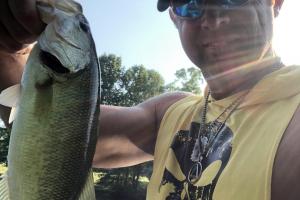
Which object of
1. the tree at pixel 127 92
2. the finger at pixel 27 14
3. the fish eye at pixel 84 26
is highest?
the finger at pixel 27 14

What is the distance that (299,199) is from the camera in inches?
83.6

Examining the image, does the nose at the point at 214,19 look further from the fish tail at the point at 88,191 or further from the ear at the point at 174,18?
the fish tail at the point at 88,191

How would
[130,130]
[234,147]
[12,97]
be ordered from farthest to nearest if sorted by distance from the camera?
1. [130,130]
2. [234,147]
3. [12,97]

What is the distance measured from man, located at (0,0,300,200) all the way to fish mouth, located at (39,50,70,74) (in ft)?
0.35

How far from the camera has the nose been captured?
9.21 ft

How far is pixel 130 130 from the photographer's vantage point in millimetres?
3312

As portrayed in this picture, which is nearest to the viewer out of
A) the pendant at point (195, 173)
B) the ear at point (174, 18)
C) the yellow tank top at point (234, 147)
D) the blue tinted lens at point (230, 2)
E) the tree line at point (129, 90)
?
the yellow tank top at point (234, 147)

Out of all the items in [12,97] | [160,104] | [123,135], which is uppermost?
[12,97]

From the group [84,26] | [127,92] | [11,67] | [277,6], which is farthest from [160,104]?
[127,92]

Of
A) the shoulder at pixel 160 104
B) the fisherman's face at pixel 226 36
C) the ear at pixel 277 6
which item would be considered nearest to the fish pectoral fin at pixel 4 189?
the fisherman's face at pixel 226 36

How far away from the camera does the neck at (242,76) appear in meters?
2.75

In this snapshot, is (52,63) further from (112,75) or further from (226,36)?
(112,75)

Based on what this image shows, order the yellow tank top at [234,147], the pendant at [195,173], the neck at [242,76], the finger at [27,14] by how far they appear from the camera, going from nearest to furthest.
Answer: the finger at [27,14], the yellow tank top at [234,147], the pendant at [195,173], the neck at [242,76]

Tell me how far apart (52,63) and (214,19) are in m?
1.07
